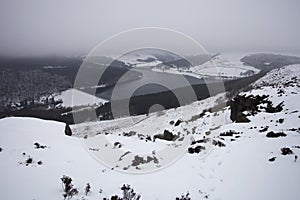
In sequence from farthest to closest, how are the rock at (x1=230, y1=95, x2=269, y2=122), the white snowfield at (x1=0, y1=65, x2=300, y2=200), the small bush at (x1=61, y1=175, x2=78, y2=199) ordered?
the rock at (x1=230, y1=95, x2=269, y2=122)
the white snowfield at (x1=0, y1=65, x2=300, y2=200)
the small bush at (x1=61, y1=175, x2=78, y2=199)

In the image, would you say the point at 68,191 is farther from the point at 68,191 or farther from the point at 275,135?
the point at 275,135

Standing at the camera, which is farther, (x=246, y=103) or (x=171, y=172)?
(x=246, y=103)

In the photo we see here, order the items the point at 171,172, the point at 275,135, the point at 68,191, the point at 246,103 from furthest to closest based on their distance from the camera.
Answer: the point at 246,103 → the point at 275,135 → the point at 171,172 → the point at 68,191

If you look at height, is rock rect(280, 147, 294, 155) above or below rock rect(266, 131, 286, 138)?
above

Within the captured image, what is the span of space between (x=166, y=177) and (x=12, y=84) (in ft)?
676

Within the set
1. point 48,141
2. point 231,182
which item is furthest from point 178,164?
point 48,141

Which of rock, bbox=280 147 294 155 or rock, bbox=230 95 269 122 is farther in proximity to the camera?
rock, bbox=230 95 269 122

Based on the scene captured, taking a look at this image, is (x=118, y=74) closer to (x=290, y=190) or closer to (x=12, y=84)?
(x=12, y=84)

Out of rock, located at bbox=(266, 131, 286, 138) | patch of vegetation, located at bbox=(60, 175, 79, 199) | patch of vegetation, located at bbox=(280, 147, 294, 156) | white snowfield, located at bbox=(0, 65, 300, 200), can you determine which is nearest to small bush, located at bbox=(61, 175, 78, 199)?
patch of vegetation, located at bbox=(60, 175, 79, 199)

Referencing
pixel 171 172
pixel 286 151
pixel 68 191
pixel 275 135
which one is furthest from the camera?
pixel 275 135

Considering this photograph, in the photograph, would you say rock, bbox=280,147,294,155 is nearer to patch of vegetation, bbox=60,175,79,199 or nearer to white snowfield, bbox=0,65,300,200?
white snowfield, bbox=0,65,300,200

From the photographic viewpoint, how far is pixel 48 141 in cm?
1093

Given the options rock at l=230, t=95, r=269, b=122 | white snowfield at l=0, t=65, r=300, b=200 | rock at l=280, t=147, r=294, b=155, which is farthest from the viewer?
rock at l=230, t=95, r=269, b=122

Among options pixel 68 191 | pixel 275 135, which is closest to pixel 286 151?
pixel 275 135
